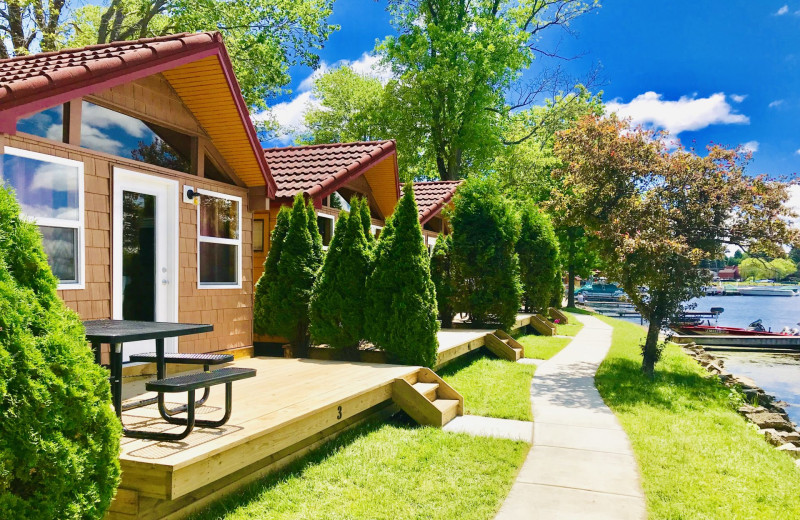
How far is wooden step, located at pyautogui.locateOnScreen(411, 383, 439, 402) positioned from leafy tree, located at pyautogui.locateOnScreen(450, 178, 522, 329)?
17.6 ft

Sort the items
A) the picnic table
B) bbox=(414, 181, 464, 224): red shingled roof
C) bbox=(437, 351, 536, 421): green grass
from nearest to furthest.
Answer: the picnic table → bbox=(437, 351, 536, 421): green grass → bbox=(414, 181, 464, 224): red shingled roof

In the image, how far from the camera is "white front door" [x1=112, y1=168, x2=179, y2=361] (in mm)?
6137

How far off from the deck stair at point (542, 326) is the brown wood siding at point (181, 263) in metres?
10.3

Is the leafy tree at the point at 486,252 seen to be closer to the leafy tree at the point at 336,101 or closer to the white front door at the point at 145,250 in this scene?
the white front door at the point at 145,250

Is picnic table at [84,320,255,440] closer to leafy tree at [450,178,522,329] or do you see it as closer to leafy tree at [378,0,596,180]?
leafy tree at [450,178,522,329]

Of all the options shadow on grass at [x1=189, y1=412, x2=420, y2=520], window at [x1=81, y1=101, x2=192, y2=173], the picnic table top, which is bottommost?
shadow on grass at [x1=189, y1=412, x2=420, y2=520]

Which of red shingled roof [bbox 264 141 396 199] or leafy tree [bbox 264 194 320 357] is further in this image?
red shingled roof [bbox 264 141 396 199]

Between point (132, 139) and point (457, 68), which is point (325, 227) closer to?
point (132, 139)

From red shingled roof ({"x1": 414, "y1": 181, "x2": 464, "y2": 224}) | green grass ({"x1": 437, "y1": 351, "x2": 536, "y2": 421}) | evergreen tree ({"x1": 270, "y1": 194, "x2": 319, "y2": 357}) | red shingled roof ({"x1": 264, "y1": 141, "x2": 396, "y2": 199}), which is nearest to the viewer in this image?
green grass ({"x1": 437, "y1": 351, "x2": 536, "y2": 421})

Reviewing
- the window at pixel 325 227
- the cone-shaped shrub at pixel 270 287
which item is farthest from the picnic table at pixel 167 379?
the window at pixel 325 227

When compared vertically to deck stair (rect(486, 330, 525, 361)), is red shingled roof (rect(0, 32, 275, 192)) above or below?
above

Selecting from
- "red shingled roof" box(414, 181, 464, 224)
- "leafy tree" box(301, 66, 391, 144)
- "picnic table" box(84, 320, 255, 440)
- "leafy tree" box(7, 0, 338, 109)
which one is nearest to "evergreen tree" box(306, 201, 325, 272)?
"picnic table" box(84, 320, 255, 440)

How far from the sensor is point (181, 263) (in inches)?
276

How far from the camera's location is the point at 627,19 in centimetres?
2773
